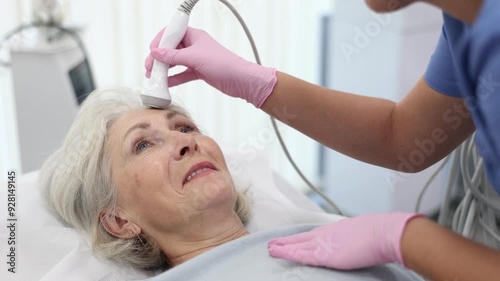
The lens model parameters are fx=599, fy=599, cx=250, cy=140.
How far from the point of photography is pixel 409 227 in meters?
1.07

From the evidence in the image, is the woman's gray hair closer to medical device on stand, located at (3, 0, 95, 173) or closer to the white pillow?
the white pillow

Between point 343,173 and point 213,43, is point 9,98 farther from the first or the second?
point 343,173

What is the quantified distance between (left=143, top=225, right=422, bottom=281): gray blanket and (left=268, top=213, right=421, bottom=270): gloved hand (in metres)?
0.02

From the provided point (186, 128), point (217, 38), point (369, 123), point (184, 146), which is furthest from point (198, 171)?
point (217, 38)

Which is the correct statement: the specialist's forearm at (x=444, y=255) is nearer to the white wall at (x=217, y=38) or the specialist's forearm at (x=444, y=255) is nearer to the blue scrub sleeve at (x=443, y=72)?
the blue scrub sleeve at (x=443, y=72)

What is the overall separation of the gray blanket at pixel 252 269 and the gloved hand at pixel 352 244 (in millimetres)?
25

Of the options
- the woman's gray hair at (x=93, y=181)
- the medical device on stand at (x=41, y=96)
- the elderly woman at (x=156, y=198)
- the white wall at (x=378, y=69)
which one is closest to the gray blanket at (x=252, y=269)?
the elderly woman at (x=156, y=198)

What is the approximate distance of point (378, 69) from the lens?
9.59 feet

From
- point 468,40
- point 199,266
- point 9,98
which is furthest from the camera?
point 9,98

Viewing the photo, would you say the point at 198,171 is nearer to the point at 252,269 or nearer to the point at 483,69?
the point at 252,269

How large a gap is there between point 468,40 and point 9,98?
6.39 feet

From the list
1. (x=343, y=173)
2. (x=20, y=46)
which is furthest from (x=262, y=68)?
(x=343, y=173)

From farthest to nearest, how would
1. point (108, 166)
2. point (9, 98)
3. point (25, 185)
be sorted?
1. point (9, 98)
2. point (25, 185)
3. point (108, 166)

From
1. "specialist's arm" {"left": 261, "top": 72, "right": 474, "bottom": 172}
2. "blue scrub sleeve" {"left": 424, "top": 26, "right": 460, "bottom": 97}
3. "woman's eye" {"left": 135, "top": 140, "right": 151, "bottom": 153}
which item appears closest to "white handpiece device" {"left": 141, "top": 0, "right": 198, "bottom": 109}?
"woman's eye" {"left": 135, "top": 140, "right": 151, "bottom": 153}
